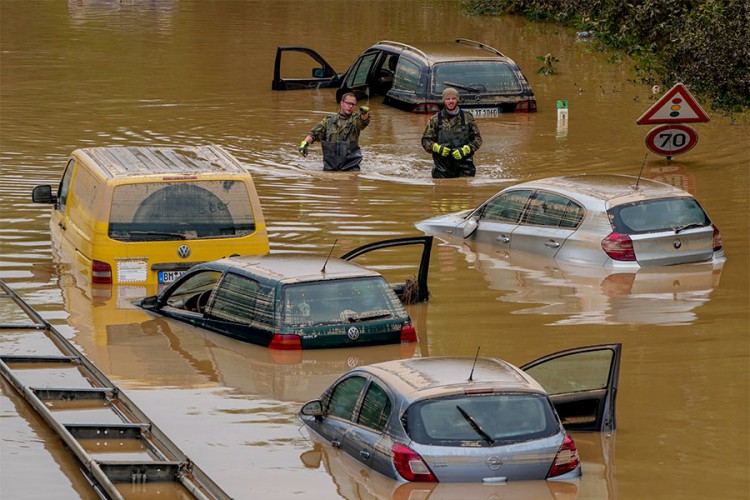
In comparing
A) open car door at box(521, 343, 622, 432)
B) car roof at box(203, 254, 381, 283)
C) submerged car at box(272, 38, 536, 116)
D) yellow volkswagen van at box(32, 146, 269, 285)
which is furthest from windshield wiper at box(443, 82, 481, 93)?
open car door at box(521, 343, 622, 432)

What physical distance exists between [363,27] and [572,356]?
34.0 m

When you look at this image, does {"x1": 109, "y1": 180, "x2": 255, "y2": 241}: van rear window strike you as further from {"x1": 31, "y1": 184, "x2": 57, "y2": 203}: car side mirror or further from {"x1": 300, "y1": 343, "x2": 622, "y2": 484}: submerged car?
{"x1": 300, "y1": 343, "x2": 622, "y2": 484}: submerged car

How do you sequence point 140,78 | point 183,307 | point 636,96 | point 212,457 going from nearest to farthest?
point 212,457 → point 183,307 → point 636,96 → point 140,78

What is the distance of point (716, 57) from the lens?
32281 millimetres

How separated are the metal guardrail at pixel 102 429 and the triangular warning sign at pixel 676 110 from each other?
448 inches

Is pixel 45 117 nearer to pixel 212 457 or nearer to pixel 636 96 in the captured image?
pixel 636 96

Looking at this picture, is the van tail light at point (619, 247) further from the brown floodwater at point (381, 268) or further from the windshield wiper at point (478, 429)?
the windshield wiper at point (478, 429)

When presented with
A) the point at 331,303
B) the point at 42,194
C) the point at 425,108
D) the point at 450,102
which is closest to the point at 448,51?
the point at 425,108

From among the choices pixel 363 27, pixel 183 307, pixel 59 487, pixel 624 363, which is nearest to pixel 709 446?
pixel 624 363

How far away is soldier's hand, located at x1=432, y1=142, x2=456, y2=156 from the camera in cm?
2459

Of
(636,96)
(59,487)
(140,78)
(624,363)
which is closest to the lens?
(59,487)

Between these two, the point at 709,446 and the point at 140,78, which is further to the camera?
the point at 140,78

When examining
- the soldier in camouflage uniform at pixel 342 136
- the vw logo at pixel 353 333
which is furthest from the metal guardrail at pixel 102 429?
the soldier in camouflage uniform at pixel 342 136

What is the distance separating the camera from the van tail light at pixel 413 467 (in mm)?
10969
